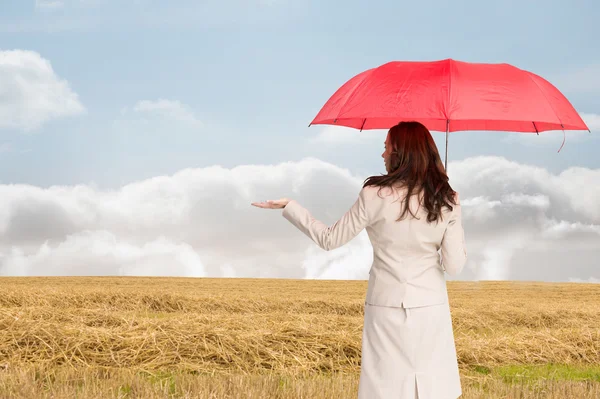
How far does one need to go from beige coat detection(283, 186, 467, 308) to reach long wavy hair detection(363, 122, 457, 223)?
4 cm

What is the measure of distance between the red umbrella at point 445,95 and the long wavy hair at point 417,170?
1.30 m

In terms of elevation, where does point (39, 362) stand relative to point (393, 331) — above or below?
below

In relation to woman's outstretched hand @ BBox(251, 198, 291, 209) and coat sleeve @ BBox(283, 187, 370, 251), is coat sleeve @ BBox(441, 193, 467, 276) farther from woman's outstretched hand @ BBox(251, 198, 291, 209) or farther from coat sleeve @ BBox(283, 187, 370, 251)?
woman's outstretched hand @ BBox(251, 198, 291, 209)

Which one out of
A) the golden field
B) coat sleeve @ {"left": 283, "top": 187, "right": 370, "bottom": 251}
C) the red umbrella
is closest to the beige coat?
coat sleeve @ {"left": 283, "top": 187, "right": 370, "bottom": 251}

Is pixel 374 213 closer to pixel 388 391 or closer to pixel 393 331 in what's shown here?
pixel 393 331

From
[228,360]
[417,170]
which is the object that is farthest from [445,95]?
[228,360]

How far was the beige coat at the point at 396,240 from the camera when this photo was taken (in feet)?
10.5

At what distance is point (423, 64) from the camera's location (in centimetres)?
489

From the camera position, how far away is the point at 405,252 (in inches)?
128

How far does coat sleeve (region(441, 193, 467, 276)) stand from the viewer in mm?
3283

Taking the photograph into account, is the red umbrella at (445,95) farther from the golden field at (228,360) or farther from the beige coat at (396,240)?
the golden field at (228,360)

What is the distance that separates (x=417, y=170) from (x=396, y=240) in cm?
35

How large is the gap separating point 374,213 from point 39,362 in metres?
4.62

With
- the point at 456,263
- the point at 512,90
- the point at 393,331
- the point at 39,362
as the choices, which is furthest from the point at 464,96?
the point at 39,362
